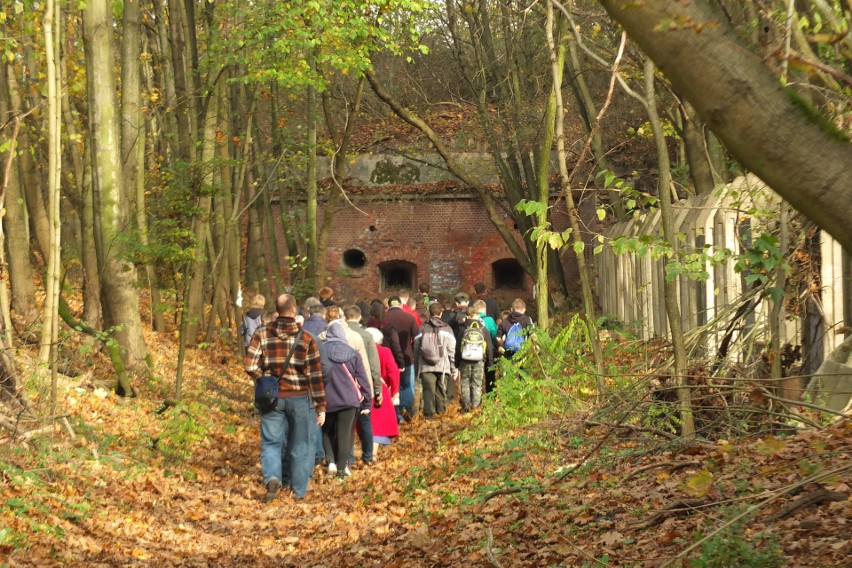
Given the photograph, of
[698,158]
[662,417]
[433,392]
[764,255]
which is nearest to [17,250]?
[433,392]

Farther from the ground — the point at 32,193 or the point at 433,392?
the point at 32,193

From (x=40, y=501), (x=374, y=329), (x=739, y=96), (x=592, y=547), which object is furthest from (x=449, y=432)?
(x=739, y=96)

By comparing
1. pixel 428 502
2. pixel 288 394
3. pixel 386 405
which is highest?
pixel 288 394

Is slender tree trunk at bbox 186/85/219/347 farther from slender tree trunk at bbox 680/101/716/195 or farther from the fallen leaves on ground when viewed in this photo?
slender tree trunk at bbox 680/101/716/195

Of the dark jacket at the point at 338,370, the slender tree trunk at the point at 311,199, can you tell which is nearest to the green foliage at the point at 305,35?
the slender tree trunk at the point at 311,199

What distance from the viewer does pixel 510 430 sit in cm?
1224

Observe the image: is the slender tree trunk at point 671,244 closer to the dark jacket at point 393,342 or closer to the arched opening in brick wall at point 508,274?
the dark jacket at point 393,342

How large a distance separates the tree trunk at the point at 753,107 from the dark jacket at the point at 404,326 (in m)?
12.4

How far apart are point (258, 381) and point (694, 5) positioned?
25.9ft

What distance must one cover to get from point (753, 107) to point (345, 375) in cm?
872

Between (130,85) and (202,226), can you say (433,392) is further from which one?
(130,85)

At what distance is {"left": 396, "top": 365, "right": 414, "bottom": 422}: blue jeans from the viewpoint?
15961mm

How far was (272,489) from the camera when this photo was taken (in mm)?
10586

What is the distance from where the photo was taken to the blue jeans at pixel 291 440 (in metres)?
10.6
